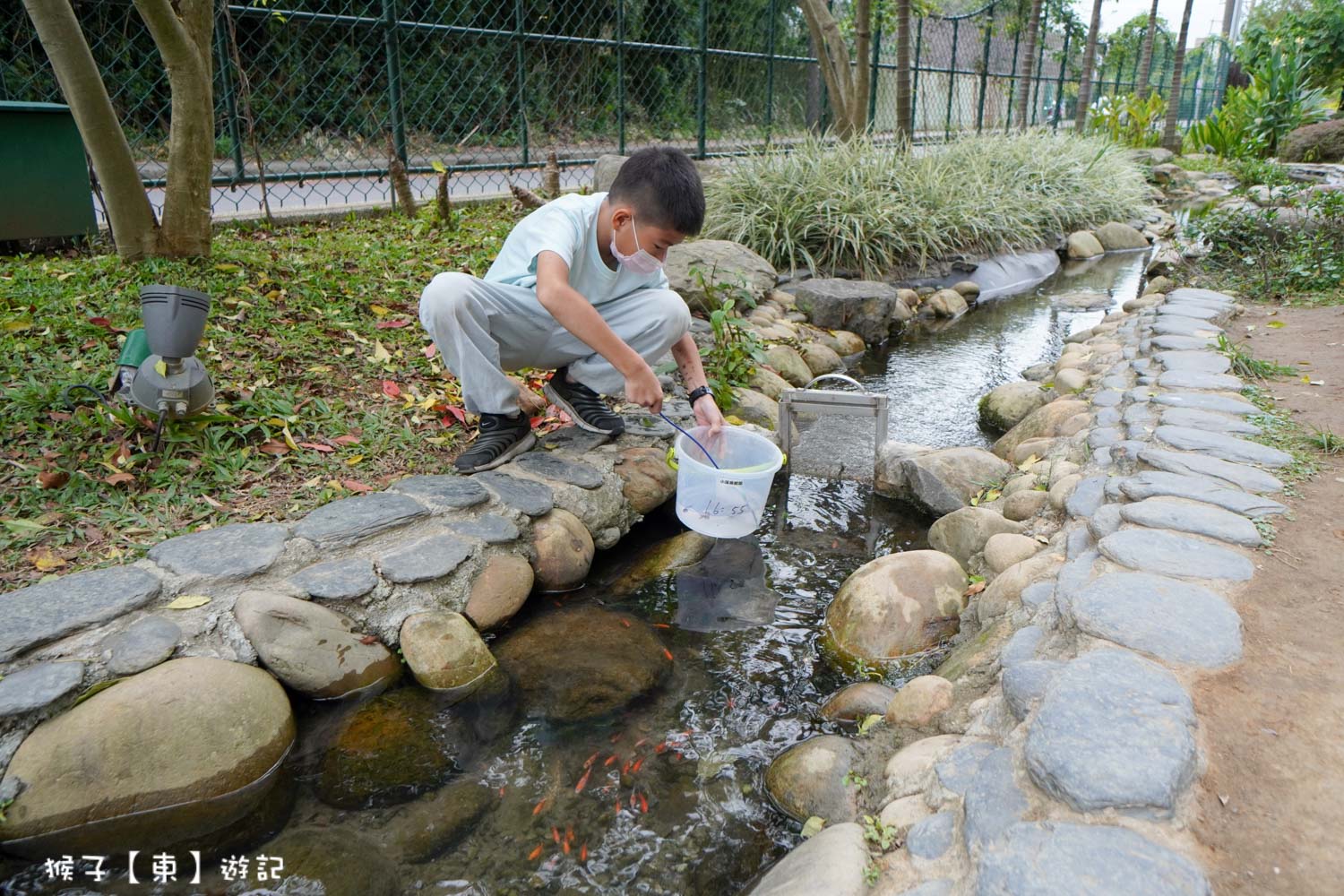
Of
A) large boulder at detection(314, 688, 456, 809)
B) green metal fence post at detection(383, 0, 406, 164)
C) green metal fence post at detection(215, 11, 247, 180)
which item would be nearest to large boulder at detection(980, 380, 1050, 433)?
large boulder at detection(314, 688, 456, 809)

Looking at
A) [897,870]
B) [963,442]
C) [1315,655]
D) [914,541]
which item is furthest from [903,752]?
[963,442]

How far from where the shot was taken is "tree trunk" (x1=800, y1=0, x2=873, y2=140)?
833 cm

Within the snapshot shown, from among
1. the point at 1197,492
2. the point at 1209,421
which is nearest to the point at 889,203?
the point at 1209,421

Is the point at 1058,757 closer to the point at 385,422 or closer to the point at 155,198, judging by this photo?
the point at 385,422

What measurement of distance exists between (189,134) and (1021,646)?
3.81 m

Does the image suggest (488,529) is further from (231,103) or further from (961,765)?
(231,103)

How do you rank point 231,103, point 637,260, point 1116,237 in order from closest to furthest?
point 637,260, point 231,103, point 1116,237

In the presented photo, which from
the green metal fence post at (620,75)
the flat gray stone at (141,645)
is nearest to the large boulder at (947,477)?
the flat gray stone at (141,645)

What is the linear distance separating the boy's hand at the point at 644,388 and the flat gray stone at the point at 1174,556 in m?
1.15

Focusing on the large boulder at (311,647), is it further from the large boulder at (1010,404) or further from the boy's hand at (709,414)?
the large boulder at (1010,404)

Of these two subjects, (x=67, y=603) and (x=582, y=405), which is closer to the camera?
(x=67, y=603)

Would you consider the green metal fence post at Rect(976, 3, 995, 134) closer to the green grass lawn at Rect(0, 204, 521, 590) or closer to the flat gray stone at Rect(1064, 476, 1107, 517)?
the green grass lawn at Rect(0, 204, 521, 590)

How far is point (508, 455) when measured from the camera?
281 centimetres

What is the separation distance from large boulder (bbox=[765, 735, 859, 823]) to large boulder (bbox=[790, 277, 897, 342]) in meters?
3.74
